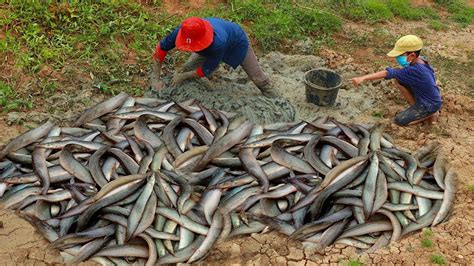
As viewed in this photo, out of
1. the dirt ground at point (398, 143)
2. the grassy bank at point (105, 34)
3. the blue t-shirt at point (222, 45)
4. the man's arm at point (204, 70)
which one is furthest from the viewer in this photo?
the grassy bank at point (105, 34)

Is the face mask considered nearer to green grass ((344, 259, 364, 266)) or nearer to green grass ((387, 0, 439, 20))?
green grass ((344, 259, 364, 266))

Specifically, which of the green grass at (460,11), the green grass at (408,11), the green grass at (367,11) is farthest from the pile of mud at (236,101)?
the green grass at (460,11)

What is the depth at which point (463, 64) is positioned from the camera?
320 inches

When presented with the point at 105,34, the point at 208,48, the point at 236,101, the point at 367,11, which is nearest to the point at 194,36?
the point at 208,48

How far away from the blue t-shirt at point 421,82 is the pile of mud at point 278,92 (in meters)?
0.80

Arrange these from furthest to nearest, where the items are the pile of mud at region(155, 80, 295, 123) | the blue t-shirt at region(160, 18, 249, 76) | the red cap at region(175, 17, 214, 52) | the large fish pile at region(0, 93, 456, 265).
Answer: the pile of mud at region(155, 80, 295, 123) → the blue t-shirt at region(160, 18, 249, 76) → the red cap at region(175, 17, 214, 52) → the large fish pile at region(0, 93, 456, 265)

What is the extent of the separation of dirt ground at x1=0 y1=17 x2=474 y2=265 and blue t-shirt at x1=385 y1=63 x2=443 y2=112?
36 centimetres

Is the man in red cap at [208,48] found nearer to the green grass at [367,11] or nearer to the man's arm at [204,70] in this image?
the man's arm at [204,70]

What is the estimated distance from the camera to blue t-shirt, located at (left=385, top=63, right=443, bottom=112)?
597cm

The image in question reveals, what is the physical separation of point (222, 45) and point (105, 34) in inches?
97.1

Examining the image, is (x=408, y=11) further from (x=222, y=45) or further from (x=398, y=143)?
(x=222, y=45)

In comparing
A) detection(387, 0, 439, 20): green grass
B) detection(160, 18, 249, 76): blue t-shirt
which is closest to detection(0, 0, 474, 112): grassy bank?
detection(387, 0, 439, 20): green grass

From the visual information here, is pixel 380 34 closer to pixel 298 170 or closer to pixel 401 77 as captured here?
pixel 401 77

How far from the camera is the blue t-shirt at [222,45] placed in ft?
19.1
